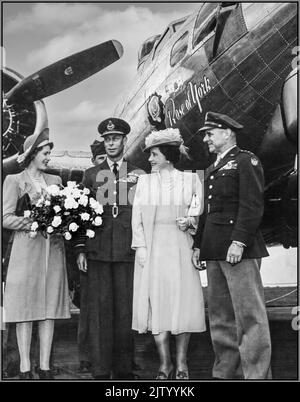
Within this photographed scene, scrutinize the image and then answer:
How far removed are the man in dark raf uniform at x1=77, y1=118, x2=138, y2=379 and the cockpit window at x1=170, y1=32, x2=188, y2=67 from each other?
51.4 inches

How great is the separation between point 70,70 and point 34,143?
0.88m

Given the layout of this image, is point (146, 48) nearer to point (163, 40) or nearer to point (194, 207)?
point (163, 40)

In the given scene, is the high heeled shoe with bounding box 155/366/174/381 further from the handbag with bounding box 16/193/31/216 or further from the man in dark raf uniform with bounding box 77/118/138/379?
the handbag with bounding box 16/193/31/216

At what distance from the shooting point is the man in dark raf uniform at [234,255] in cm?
594

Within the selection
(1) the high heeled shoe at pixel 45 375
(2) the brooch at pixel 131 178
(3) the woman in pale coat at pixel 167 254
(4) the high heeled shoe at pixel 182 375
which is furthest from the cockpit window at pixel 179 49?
(1) the high heeled shoe at pixel 45 375

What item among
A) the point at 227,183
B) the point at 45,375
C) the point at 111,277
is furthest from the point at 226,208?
the point at 45,375

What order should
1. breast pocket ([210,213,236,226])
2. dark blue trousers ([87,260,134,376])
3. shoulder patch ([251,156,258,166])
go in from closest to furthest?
1. breast pocket ([210,213,236,226])
2. shoulder patch ([251,156,258,166])
3. dark blue trousers ([87,260,134,376])

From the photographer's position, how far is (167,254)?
626 cm

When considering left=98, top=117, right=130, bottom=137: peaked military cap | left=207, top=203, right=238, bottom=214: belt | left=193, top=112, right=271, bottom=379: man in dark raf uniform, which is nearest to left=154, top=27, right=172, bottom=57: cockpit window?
left=98, top=117, right=130, bottom=137: peaked military cap

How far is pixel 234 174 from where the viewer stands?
617 centimetres

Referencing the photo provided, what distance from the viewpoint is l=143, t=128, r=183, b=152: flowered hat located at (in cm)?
647

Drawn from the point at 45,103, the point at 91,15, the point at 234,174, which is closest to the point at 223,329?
the point at 234,174

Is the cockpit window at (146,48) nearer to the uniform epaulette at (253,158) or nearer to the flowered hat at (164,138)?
the flowered hat at (164,138)
